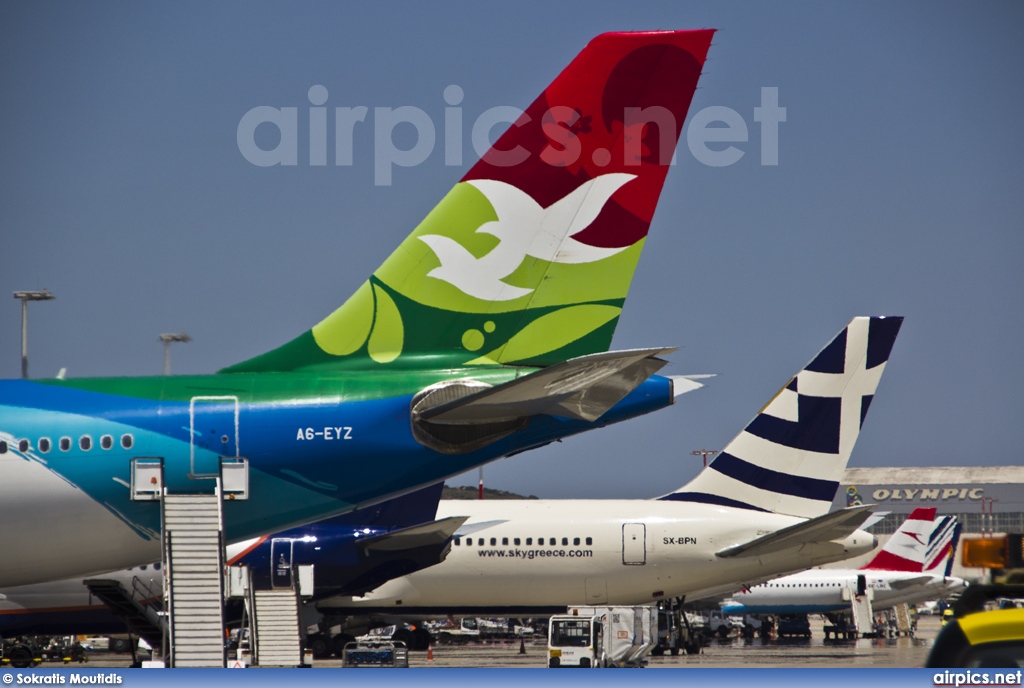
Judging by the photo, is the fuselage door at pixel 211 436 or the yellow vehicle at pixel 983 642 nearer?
the yellow vehicle at pixel 983 642

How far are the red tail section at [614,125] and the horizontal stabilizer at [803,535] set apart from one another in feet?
52.2

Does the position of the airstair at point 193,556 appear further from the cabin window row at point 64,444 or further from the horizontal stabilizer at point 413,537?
the horizontal stabilizer at point 413,537

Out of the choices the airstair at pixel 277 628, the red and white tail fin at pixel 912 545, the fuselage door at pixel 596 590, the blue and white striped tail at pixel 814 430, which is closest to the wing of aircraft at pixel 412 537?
the airstair at pixel 277 628

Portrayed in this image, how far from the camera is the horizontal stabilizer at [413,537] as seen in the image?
26.3m

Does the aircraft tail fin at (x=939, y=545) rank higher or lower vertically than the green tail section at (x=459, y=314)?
lower

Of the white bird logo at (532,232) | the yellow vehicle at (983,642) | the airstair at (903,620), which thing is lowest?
the airstair at (903,620)

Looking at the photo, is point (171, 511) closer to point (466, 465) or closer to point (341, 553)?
point (466, 465)

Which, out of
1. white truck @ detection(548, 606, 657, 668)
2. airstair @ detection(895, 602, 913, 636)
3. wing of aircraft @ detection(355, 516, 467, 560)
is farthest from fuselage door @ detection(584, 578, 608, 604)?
airstair @ detection(895, 602, 913, 636)

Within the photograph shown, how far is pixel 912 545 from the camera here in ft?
160

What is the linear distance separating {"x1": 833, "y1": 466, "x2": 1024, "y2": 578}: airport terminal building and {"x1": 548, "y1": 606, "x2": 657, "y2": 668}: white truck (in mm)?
85842

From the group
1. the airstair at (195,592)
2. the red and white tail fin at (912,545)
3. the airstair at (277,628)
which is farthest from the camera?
the red and white tail fin at (912,545)

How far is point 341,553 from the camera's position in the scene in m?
27.0

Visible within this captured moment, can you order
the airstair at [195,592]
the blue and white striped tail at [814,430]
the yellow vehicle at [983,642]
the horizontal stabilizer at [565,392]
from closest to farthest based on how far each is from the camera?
the yellow vehicle at [983,642], the horizontal stabilizer at [565,392], the airstair at [195,592], the blue and white striped tail at [814,430]

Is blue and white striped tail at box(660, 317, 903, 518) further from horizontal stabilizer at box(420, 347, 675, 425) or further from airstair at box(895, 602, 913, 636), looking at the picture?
airstair at box(895, 602, 913, 636)
